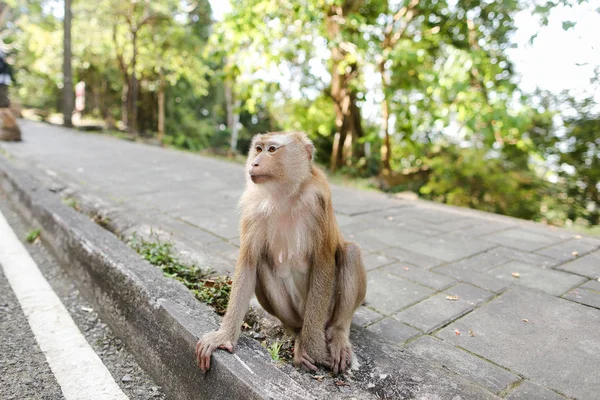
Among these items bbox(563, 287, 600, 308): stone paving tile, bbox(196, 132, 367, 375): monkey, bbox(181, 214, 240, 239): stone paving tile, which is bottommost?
bbox(181, 214, 240, 239): stone paving tile

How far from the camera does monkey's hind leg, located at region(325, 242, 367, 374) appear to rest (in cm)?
207

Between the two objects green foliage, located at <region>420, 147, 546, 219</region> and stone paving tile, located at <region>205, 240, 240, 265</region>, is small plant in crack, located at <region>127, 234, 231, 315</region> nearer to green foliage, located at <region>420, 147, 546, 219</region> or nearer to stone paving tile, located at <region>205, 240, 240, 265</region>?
stone paving tile, located at <region>205, 240, 240, 265</region>

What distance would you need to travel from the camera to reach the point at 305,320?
2.02 metres

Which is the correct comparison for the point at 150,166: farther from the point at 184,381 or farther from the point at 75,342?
→ the point at 184,381

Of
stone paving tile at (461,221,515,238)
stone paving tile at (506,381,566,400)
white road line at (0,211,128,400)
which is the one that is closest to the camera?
stone paving tile at (506,381,566,400)

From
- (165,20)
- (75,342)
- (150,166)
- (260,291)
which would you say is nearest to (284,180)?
(260,291)

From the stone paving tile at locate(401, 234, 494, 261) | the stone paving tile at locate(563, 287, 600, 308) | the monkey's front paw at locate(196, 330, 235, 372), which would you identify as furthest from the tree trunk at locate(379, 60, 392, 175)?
the monkey's front paw at locate(196, 330, 235, 372)

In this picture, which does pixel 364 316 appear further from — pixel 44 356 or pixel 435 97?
pixel 435 97

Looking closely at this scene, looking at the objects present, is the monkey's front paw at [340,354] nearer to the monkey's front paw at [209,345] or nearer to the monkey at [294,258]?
the monkey at [294,258]

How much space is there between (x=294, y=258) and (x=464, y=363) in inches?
36.8

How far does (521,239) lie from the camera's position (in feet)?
14.7

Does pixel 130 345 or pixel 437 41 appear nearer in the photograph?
pixel 130 345

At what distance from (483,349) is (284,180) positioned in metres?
1.30

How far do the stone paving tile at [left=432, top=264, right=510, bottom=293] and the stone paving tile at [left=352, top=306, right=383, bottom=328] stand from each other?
934 millimetres
